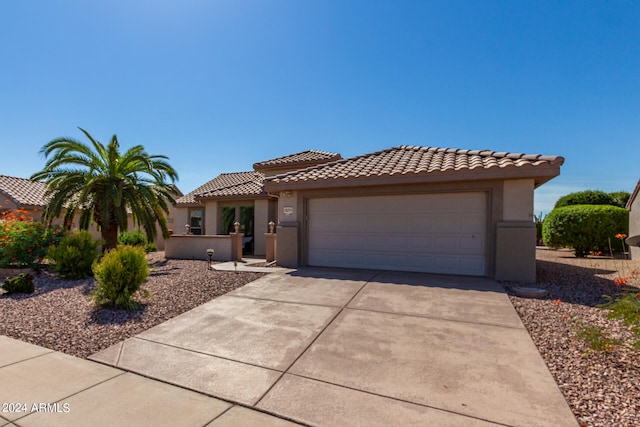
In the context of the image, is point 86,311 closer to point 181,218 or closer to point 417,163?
point 417,163

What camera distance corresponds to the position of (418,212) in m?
9.09

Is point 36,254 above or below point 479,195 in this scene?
below

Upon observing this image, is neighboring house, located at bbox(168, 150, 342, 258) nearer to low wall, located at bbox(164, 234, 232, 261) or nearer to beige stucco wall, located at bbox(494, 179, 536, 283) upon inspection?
low wall, located at bbox(164, 234, 232, 261)

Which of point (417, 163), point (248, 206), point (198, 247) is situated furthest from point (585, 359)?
point (248, 206)

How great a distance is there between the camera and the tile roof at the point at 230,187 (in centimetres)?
1526

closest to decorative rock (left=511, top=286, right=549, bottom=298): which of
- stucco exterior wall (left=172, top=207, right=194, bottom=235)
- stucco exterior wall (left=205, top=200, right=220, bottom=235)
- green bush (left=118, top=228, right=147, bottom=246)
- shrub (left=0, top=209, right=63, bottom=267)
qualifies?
shrub (left=0, top=209, right=63, bottom=267)

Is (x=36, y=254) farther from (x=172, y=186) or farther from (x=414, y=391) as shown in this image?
(x=414, y=391)

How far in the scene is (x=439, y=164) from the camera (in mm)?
9031

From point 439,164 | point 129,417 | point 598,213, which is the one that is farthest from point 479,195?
point 598,213

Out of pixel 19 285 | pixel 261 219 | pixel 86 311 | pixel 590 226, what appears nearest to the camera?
pixel 86 311

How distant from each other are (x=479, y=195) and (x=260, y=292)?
6.71 meters

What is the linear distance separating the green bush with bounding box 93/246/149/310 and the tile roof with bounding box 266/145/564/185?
5475mm

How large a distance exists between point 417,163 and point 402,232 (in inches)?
93.0

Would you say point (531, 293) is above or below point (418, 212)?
below
